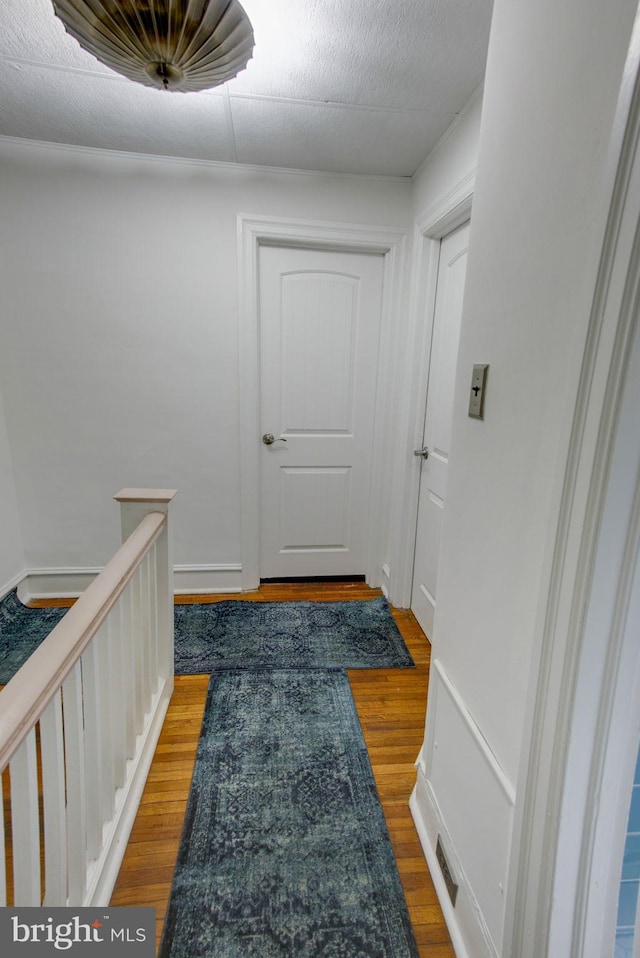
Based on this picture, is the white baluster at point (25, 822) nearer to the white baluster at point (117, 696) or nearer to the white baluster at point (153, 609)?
the white baluster at point (117, 696)

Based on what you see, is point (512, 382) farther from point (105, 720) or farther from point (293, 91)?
point (293, 91)

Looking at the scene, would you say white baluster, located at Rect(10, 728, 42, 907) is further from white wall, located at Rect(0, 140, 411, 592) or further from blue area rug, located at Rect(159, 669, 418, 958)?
white wall, located at Rect(0, 140, 411, 592)

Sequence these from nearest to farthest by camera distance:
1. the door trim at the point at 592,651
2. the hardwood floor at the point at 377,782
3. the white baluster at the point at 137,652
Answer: the door trim at the point at 592,651 < the hardwood floor at the point at 377,782 < the white baluster at the point at 137,652

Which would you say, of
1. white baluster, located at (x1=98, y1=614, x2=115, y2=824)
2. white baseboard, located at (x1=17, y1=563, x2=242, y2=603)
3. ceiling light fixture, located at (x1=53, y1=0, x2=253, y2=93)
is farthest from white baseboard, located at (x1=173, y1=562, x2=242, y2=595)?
ceiling light fixture, located at (x1=53, y1=0, x2=253, y2=93)

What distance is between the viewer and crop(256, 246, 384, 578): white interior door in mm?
2430

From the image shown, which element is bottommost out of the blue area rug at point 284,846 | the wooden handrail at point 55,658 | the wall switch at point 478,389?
the blue area rug at point 284,846

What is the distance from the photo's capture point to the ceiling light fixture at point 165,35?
43.8 inches

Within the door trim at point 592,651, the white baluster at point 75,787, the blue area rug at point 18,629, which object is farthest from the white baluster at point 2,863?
the blue area rug at point 18,629

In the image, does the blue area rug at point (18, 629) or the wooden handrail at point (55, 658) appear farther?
the blue area rug at point (18, 629)

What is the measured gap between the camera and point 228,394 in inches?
96.3

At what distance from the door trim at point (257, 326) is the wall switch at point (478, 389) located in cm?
151

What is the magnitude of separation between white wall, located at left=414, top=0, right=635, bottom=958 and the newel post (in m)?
0.99

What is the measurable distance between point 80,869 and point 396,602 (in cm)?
185

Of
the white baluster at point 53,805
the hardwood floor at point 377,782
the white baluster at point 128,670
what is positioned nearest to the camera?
the white baluster at point 53,805
